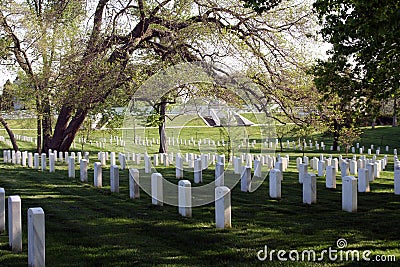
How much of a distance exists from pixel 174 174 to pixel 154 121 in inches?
135

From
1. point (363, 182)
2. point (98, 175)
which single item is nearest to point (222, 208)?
point (363, 182)

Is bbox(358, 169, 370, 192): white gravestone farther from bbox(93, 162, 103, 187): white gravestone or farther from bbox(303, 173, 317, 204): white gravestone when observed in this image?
bbox(93, 162, 103, 187): white gravestone

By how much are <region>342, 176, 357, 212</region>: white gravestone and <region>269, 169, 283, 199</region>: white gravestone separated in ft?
6.04

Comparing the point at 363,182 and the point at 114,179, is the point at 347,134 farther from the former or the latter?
the point at 114,179

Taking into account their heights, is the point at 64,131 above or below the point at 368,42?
below

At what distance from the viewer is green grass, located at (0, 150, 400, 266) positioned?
283 inches

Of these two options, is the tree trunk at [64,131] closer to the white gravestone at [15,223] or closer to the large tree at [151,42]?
the large tree at [151,42]

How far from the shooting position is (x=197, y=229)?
29.0ft

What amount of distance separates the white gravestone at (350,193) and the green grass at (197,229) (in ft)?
0.59

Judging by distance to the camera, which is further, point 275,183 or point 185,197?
point 275,183

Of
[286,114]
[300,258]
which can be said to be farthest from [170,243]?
[286,114]

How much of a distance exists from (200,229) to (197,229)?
50mm

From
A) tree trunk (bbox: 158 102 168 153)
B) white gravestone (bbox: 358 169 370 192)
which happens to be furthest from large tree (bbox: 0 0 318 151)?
white gravestone (bbox: 358 169 370 192)

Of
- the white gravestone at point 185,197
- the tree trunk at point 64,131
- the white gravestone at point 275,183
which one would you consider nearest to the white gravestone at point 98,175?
the white gravestone at point 275,183
